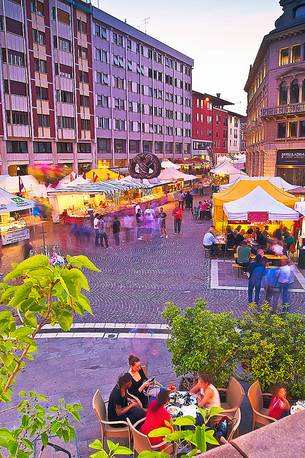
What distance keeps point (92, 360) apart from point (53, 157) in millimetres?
35553

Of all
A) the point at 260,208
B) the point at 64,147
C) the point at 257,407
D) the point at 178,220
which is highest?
the point at 64,147

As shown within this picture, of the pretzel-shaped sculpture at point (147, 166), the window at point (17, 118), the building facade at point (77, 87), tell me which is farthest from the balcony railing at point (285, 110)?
the window at point (17, 118)

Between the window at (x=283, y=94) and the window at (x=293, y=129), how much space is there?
212 centimetres

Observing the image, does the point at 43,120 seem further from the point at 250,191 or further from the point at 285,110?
the point at 250,191

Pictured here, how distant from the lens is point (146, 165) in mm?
27109

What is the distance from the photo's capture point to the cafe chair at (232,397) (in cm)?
611

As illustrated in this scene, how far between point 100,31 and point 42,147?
60.9ft

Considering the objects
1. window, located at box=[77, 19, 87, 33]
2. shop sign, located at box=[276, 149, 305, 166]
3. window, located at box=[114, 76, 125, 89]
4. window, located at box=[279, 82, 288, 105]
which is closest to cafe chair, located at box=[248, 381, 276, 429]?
shop sign, located at box=[276, 149, 305, 166]

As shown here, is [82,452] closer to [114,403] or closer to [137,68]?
[114,403]

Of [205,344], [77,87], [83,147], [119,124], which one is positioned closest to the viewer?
[205,344]

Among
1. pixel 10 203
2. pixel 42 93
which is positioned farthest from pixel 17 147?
pixel 10 203

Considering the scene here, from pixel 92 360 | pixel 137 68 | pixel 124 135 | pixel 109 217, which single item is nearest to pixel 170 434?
pixel 92 360

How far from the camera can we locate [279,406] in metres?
6.03

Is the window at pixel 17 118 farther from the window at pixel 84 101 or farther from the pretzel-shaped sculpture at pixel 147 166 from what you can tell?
the pretzel-shaped sculpture at pixel 147 166
